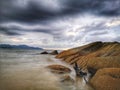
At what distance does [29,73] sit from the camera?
2438 millimetres

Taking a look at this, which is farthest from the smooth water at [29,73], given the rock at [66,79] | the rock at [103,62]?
the rock at [103,62]

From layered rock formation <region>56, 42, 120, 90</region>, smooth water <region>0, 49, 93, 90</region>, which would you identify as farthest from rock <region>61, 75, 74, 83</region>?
layered rock formation <region>56, 42, 120, 90</region>

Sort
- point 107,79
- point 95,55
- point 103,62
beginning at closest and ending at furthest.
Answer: point 107,79, point 103,62, point 95,55

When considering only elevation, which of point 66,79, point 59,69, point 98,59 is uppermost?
point 98,59

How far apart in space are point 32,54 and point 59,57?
41 cm

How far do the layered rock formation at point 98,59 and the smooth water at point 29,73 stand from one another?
0.45ft

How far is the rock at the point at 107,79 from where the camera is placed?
6.59 ft

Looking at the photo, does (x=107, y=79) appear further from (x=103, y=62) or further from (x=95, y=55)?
(x=95, y=55)

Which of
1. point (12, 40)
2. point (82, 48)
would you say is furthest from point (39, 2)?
point (82, 48)

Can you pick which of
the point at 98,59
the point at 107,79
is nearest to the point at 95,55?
the point at 98,59

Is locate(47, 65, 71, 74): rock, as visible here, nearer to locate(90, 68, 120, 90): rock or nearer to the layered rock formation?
the layered rock formation

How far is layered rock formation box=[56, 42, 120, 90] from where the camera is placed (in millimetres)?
2087

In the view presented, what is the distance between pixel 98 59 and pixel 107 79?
1.05 ft

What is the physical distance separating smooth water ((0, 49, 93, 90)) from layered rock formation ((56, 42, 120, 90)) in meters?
0.14
